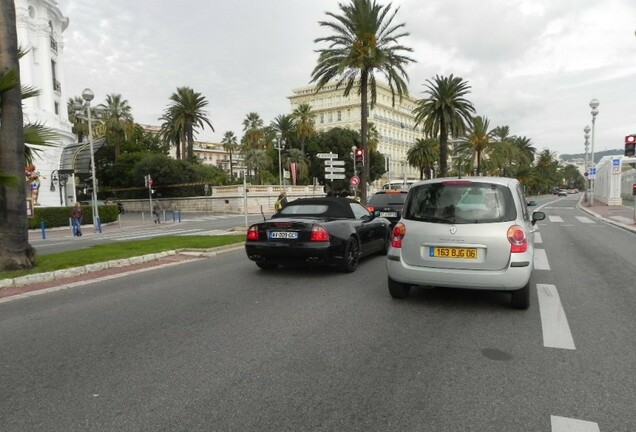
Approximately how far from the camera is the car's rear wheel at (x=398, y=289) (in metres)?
5.91

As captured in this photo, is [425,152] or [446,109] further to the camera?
[425,152]

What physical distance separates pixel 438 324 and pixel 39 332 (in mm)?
4625

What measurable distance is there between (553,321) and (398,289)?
1911 millimetres

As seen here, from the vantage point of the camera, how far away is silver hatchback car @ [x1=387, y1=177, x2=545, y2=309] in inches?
204

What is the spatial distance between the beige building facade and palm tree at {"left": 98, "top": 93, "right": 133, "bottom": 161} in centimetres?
5006

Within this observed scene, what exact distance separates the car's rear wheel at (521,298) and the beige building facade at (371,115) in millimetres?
98146

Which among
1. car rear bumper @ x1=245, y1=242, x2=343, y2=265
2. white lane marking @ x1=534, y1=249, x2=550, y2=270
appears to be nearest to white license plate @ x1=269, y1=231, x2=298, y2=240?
car rear bumper @ x1=245, y1=242, x2=343, y2=265

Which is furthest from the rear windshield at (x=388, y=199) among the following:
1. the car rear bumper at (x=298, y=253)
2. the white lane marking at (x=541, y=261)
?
the car rear bumper at (x=298, y=253)

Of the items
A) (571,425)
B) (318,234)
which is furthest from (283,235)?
(571,425)

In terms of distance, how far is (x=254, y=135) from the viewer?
69812mm

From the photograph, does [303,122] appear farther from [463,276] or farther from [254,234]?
[463,276]

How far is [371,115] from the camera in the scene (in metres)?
103

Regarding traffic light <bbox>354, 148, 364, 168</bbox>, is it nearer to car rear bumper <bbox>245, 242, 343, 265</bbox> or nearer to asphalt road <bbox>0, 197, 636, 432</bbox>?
car rear bumper <bbox>245, 242, 343, 265</bbox>

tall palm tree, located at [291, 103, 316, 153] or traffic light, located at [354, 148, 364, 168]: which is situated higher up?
tall palm tree, located at [291, 103, 316, 153]
